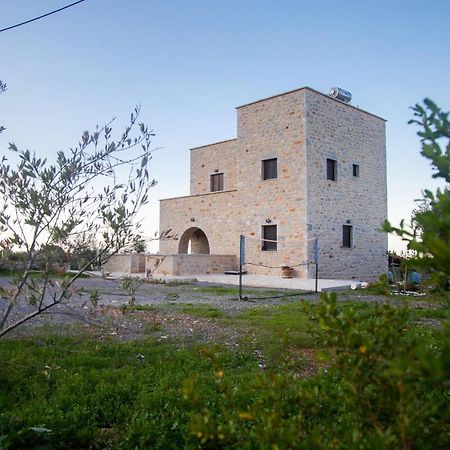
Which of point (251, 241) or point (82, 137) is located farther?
point (251, 241)

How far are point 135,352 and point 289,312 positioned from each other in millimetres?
3801

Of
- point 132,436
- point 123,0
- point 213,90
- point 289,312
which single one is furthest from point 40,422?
point 213,90

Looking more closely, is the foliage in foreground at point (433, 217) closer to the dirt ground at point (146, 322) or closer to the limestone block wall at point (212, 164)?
the dirt ground at point (146, 322)

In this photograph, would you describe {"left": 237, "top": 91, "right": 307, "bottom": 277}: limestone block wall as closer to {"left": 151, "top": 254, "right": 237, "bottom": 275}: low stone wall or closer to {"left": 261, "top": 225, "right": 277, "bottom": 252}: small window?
{"left": 261, "top": 225, "right": 277, "bottom": 252}: small window

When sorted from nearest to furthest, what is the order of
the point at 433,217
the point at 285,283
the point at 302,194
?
the point at 433,217 → the point at 285,283 → the point at 302,194

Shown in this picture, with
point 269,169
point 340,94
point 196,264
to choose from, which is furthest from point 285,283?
point 340,94

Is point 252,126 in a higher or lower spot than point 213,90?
higher

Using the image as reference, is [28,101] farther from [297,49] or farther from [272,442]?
[297,49]

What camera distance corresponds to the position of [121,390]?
3.34 metres

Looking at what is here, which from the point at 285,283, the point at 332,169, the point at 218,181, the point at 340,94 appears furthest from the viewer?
the point at 218,181

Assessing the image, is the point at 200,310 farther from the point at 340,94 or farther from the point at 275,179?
the point at 340,94

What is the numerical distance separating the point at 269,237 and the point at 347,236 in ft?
11.9

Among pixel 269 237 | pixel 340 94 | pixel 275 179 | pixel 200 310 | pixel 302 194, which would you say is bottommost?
pixel 200 310

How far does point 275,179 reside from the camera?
60.3ft
